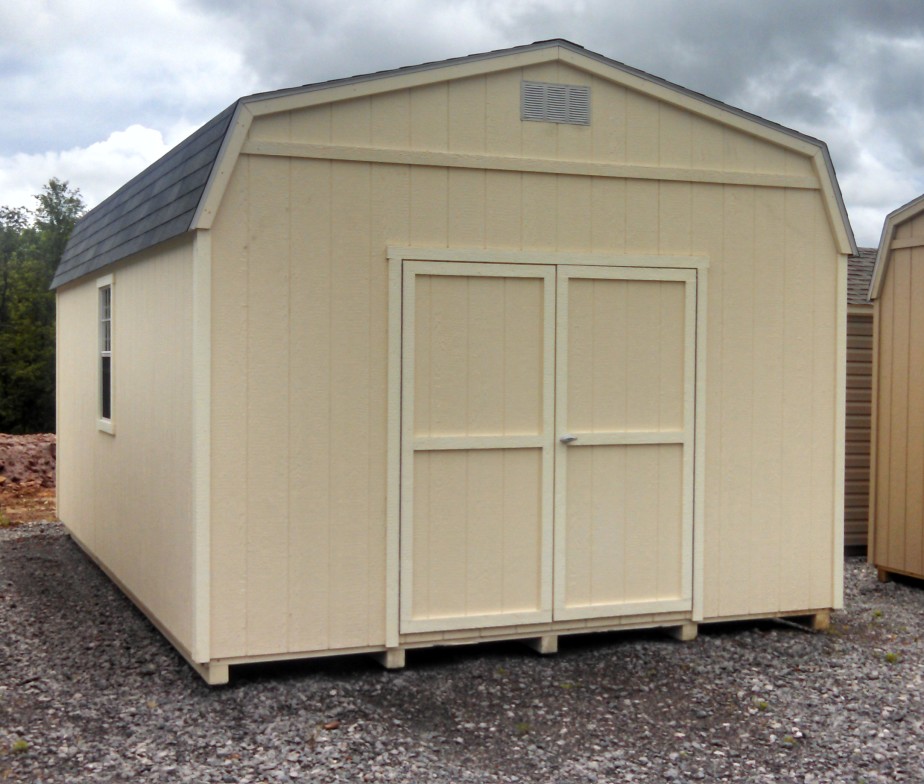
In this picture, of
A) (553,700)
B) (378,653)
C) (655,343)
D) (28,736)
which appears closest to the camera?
(28,736)

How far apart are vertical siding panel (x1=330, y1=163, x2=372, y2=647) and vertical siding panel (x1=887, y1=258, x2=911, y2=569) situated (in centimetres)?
490

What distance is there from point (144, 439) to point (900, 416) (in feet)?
18.9

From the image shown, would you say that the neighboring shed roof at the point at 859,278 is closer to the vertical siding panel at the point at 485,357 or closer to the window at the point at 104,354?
the vertical siding panel at the point at 485,357

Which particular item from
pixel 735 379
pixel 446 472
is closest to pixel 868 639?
pixel 735 379

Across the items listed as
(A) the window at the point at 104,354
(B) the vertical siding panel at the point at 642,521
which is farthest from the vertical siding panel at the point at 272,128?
(A) the window at the point at 104,354

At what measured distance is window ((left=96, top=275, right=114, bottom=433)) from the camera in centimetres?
890

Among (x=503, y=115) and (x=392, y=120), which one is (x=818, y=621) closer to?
(x=503, y=115)

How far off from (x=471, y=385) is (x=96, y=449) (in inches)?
170

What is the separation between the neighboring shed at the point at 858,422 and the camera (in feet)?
35.0

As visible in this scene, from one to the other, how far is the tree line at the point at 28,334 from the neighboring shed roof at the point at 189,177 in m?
23.8

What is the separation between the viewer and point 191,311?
5.77m

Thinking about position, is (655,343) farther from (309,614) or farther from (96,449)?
(96,449)

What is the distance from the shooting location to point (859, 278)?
11602mm

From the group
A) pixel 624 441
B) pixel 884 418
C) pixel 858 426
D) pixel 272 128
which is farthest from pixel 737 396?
pixel 858 426
